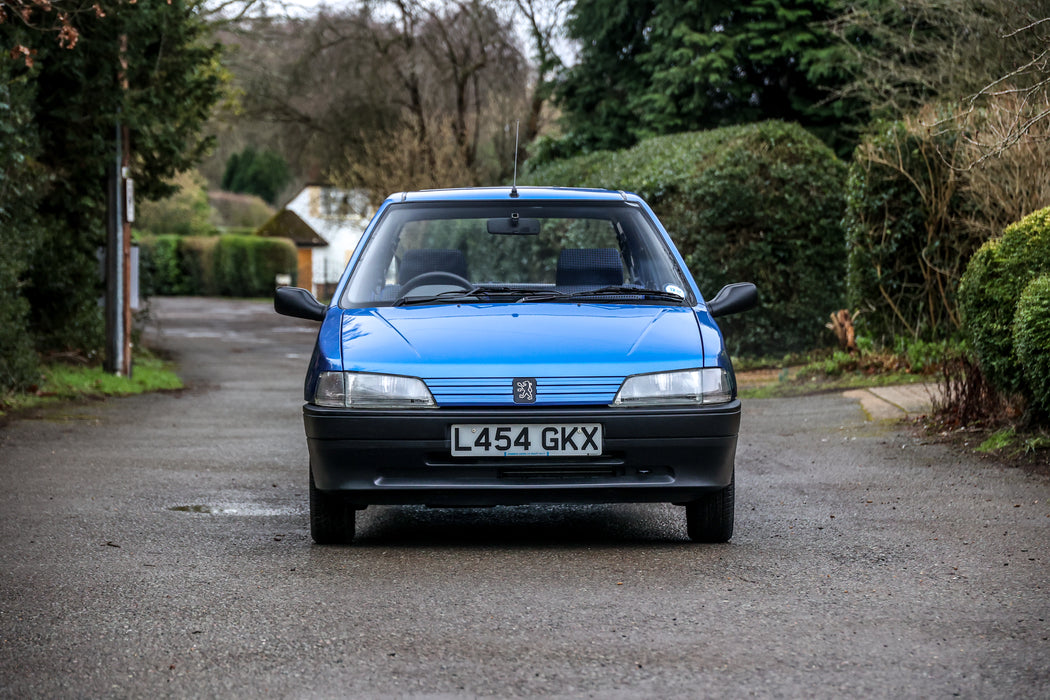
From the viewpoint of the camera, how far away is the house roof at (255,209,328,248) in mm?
69000

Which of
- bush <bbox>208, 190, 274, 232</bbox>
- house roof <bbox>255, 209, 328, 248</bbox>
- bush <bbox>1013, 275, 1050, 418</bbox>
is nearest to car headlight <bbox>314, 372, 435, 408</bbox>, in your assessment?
bush <bbox>1013, 275, 1050, 418</bbox>

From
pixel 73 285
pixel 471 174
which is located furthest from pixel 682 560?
pixel 471 174

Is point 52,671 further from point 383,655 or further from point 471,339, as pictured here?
point 471,339

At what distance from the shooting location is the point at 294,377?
57.8 ft

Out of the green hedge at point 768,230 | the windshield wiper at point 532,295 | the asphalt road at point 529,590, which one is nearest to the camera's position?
the asphalt road at point 529,590

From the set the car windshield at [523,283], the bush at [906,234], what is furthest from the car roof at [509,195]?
the bush at [906,234]

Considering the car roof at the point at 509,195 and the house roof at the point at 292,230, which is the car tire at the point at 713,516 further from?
the house roof at the point at 292,230

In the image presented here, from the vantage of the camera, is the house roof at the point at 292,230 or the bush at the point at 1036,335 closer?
the bush at the point at 1036,335

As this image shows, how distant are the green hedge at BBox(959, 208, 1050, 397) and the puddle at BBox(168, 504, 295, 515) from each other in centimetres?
466

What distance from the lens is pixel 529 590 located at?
512 cm

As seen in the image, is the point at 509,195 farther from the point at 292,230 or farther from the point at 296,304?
the point at 292,230

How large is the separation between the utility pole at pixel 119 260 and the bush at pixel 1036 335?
1032cm

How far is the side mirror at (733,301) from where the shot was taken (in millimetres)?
6469

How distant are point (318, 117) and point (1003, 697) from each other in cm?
3633
